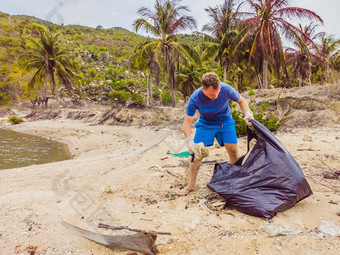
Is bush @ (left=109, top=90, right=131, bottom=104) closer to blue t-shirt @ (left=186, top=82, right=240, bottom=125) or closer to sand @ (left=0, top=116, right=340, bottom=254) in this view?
sand @ (left=0, top=116, right=340, bottom=254)

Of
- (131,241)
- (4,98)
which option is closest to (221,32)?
(131,241)

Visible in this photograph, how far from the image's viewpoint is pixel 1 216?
83.7 inches

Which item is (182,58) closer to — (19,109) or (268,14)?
(268,14)

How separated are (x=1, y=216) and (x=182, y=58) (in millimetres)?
12327

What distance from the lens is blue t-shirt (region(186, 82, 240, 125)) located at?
251 cm

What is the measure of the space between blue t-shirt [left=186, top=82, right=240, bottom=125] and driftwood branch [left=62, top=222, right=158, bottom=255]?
4.71 ft

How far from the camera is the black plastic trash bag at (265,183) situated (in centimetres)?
199

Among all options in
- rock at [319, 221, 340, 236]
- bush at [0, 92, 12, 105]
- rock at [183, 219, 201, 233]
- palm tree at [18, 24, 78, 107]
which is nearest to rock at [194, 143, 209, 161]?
rock at [183, 219, 201, 233]

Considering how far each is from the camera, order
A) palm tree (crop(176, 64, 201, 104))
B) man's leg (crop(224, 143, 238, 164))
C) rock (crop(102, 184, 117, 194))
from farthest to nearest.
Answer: palm tree (crop(176, 64, 201, 104))
rock (crop(102, 184, 117, 194))
man's leg (crop(224, 143, 238, 164))

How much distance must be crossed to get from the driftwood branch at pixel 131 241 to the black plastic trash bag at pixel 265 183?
3.11ft

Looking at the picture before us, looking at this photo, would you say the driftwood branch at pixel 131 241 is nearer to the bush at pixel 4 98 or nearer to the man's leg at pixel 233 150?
the man's leg at pixel 233 150

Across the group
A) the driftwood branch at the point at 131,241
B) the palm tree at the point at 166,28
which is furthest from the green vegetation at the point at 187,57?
the driftwood branch at the point at 131,241

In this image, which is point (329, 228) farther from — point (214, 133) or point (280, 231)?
point (214, 133)

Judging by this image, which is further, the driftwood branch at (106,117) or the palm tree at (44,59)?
the palm tree at (44,59)
